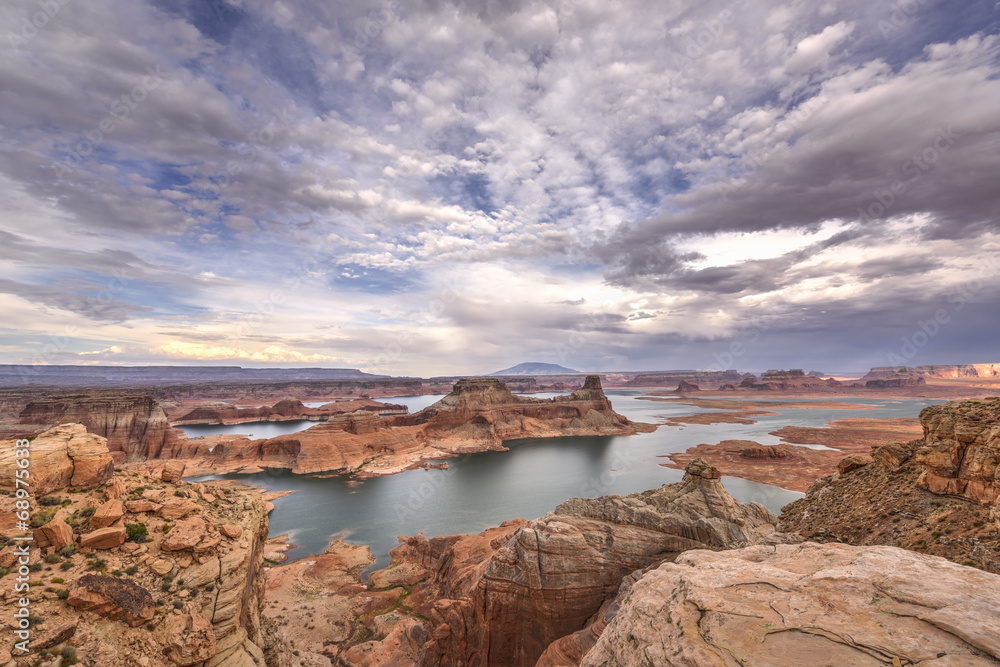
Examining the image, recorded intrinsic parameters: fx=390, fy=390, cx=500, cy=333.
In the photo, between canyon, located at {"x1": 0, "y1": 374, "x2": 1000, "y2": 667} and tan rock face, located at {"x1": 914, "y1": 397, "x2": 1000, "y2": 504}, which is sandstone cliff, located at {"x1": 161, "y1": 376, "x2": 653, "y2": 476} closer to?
canyon, located at {"x1": 0, "y1": 374, "x2": 1000, "y2": 667}

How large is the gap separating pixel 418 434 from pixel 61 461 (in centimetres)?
8432

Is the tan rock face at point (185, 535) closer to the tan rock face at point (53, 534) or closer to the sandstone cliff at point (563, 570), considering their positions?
the tan rock face at point (53, 534)

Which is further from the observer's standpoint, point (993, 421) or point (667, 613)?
point (993, 421)

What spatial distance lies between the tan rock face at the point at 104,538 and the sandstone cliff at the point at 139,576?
28mm

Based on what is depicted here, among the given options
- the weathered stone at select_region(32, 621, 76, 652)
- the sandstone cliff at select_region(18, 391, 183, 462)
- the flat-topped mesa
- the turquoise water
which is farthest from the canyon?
the flat-topped mesa

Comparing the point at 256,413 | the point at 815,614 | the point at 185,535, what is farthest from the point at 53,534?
the point at 256,413

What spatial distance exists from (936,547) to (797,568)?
9702 millimetres

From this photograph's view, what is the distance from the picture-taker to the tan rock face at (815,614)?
19.2ft

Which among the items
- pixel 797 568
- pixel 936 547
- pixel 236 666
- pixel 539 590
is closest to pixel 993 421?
pixel 936 547

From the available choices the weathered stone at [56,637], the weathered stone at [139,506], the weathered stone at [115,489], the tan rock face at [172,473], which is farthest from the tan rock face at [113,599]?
the tan rock face at [172,473]

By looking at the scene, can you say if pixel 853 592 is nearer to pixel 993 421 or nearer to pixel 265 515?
pixel 993 421

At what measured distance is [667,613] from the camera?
28.5 ft

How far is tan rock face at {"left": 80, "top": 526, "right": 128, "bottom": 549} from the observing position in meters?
11.8

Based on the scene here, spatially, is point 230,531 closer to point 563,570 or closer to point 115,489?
point 115,489
